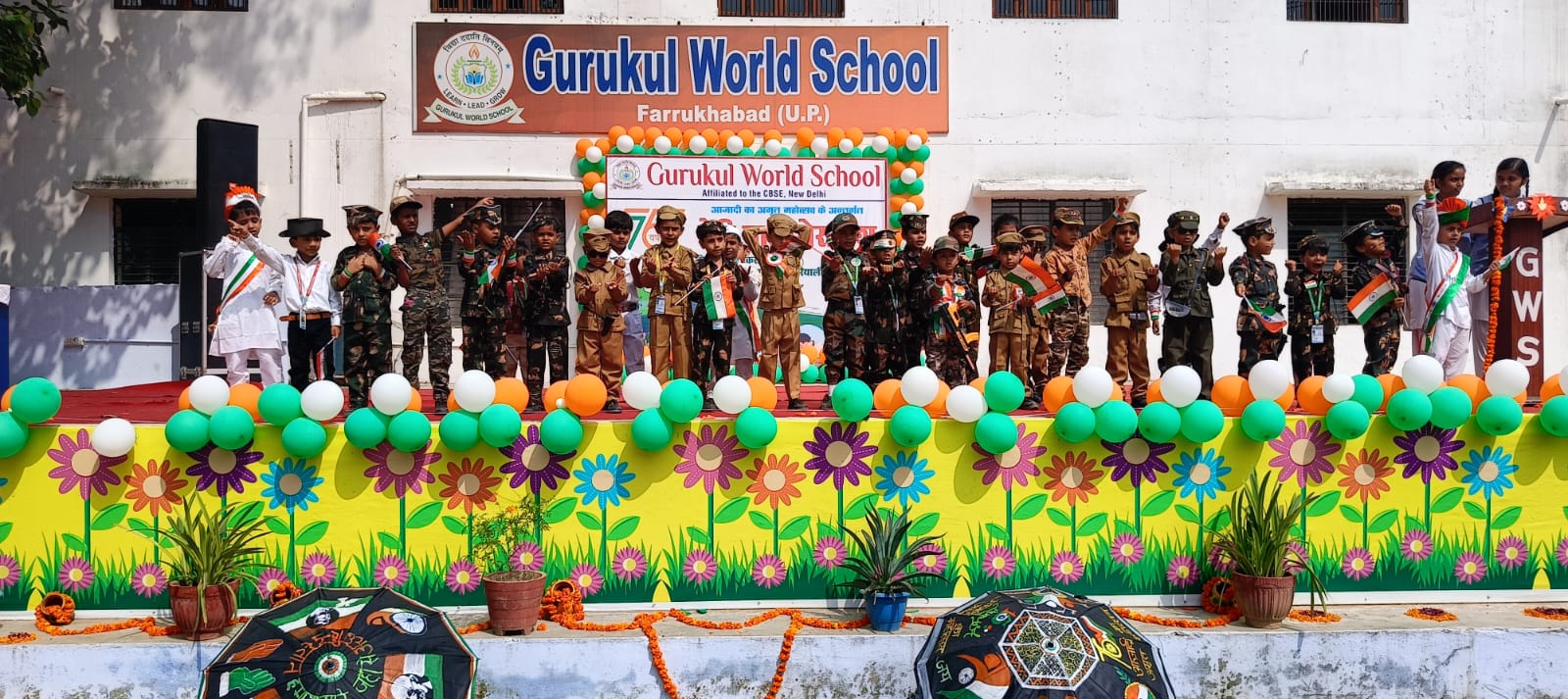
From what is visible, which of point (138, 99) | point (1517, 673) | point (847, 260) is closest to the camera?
point (1517, 673)

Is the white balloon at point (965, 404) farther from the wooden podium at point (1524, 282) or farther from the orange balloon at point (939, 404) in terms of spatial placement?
the wooden podium at point (1524, 282)

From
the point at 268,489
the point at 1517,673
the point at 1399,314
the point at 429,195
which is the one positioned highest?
the point at 429,195

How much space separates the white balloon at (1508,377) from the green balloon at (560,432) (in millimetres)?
4858


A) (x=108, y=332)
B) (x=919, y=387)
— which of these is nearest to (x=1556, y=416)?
(x=919, y=387)

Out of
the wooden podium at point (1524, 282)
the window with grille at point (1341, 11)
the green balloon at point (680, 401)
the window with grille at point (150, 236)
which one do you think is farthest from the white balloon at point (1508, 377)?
the window with grille at point (150, 236)

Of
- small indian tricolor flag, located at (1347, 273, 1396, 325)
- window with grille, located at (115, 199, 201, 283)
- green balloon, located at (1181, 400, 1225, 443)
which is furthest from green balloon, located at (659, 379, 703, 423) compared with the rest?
window with grille, located at (115, 199, 201, 283)

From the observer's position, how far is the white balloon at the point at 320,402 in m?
6.00

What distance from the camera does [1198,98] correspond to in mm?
11273

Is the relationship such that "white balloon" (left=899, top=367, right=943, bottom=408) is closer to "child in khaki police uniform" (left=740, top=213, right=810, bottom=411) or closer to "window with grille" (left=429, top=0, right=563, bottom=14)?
"child in khaki police uniform" (left=740, top=213, right=810, bottom=411)

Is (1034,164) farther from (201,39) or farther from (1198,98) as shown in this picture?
(201,39)

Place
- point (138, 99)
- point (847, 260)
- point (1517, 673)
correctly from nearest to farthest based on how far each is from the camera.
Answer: point (1517, 673) < point (847, 260) < point (138, 99)

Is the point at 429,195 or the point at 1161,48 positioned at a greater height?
the point at 1161,48

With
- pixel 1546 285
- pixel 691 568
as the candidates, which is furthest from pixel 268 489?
pixel 1546 285

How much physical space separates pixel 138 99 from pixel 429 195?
9.06 feet
